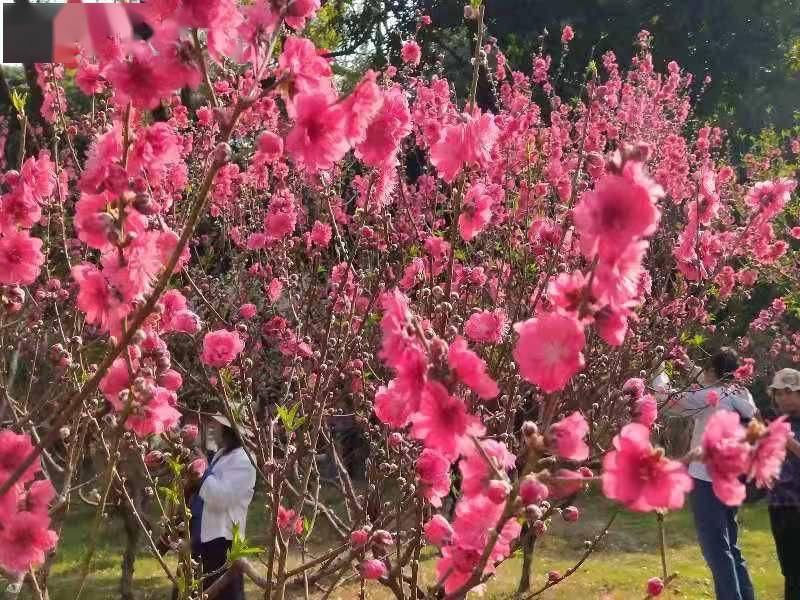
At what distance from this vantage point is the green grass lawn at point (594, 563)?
7.31 metres

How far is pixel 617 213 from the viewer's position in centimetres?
132

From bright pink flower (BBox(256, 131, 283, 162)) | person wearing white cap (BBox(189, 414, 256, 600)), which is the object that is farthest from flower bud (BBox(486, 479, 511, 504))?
person wearing white cap (BBox(189, 414, 256, 600))

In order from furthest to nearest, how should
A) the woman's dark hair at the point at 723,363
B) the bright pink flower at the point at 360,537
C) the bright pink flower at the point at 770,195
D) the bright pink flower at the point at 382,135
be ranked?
the woman's dark hair at the point at 723,363 < the bright pink flower at the point at 770,195 < the bright pink flower at the point at 360,537 < the bright pink flower at the point at 382,135

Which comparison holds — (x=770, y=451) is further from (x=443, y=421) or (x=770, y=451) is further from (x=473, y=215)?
(x=473, y=215)

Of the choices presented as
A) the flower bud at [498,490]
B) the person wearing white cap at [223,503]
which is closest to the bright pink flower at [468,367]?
the flower bud at [498,490]

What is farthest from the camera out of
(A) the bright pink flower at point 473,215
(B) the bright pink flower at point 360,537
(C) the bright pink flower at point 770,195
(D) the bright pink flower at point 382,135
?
(C) the bright pink flower at point 770,195

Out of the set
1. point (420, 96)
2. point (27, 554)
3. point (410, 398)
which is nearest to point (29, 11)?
point (420, 96)

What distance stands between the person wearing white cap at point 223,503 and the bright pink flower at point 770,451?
3941mm

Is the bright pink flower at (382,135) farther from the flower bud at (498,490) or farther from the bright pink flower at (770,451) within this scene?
the bright pink flower at (770,451)

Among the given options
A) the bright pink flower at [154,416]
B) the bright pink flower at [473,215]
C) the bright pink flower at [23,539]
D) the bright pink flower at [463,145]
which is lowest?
the bright pink flower at [23,539]

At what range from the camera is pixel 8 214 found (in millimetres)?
2123

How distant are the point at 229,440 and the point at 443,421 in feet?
12.8

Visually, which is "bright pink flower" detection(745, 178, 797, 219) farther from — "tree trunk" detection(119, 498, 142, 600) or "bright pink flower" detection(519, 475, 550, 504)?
"tree trunk" detection(119, 498, 142, 600)

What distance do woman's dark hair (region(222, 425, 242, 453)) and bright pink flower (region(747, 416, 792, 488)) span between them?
4.09 meters
